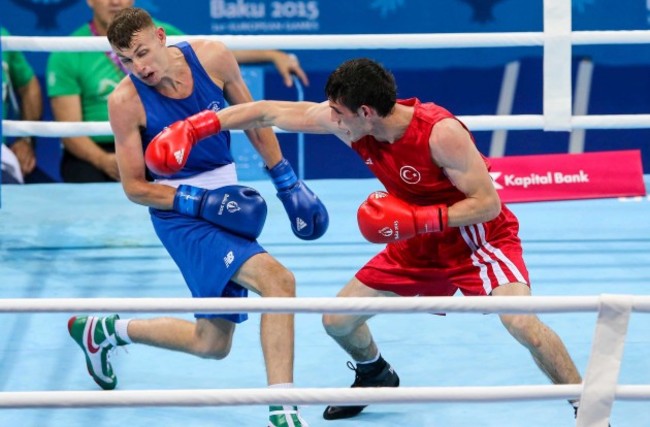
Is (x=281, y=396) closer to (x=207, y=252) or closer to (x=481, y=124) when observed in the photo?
(x=207, y=252)

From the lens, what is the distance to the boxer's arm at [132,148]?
3666 mm

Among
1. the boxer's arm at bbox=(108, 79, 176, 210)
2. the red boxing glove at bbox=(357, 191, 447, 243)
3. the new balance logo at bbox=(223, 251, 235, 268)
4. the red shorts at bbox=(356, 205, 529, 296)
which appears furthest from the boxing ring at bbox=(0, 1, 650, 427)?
the boxer's arm at bbox=(108, 79, 176, 210)

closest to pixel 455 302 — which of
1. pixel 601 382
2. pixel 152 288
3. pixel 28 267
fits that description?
pixel 601 382

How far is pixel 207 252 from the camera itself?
357 centimetres

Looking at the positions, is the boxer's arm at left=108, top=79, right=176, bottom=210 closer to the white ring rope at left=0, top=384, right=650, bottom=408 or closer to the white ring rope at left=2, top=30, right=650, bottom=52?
the white ring rope at left=0, top=384, right=650, bottom=408

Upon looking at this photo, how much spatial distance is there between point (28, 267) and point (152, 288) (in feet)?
1.86

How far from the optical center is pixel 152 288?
4.62 meters

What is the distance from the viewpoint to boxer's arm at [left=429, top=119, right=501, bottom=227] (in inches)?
131

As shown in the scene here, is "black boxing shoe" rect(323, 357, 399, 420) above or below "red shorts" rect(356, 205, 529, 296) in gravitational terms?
below

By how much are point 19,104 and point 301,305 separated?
4.31m

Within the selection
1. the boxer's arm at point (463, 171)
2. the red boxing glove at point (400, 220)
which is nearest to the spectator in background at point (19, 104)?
the red boxing glove at point (400, 220)

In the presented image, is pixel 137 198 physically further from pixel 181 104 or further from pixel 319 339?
pixel 319 339

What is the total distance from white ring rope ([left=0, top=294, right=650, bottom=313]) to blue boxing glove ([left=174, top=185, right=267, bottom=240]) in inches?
39.1

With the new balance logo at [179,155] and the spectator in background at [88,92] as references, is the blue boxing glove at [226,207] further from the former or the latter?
the spectator in background at [88,92]
